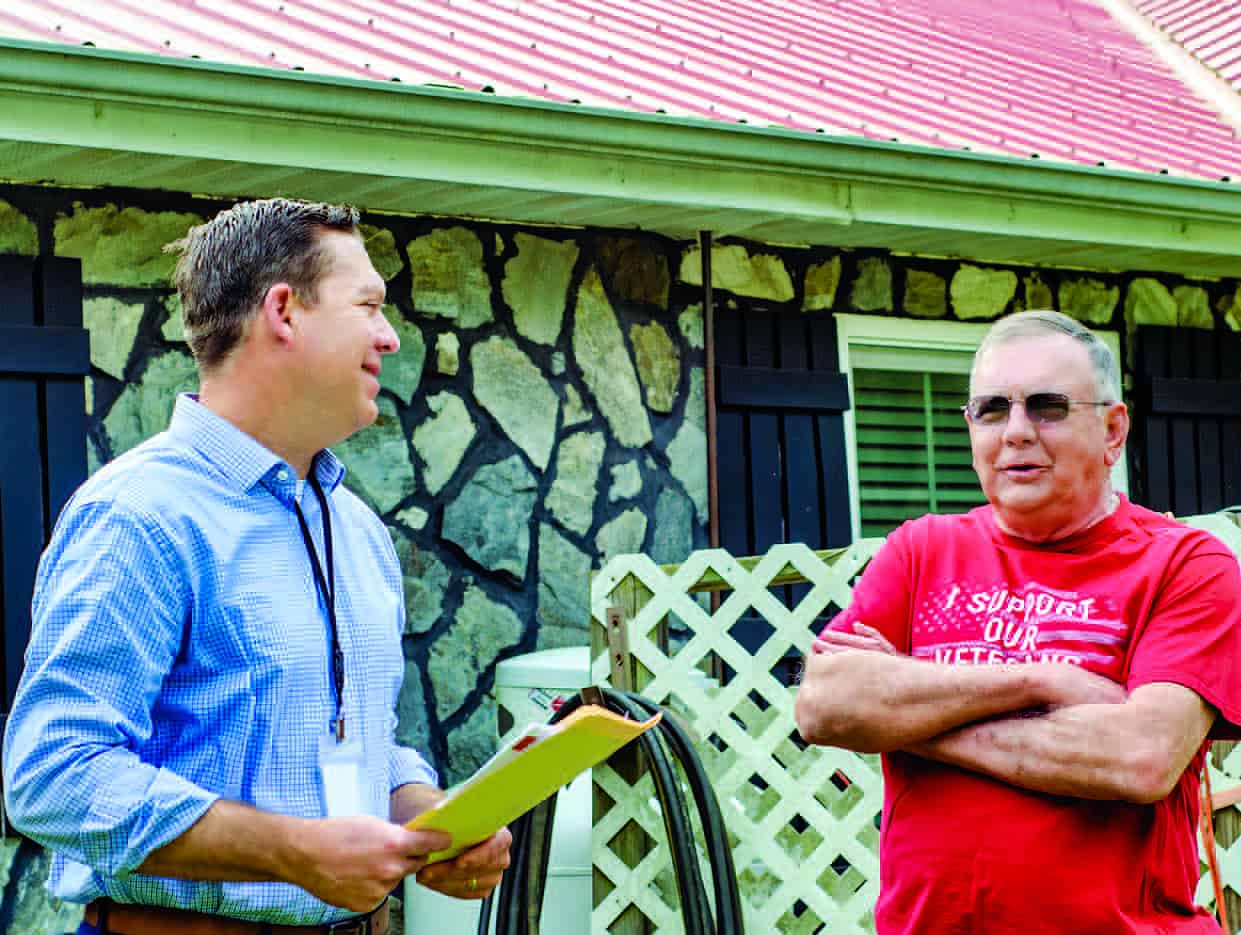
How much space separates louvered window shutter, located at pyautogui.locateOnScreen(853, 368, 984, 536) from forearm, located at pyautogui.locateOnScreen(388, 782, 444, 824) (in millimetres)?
3718

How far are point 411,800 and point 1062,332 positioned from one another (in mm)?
1272

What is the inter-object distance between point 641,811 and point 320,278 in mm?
2244

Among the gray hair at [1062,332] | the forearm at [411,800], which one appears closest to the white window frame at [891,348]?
the gray hair at [1062,332]

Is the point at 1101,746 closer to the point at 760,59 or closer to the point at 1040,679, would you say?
the point at 1040,679

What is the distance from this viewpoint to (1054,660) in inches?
94.6

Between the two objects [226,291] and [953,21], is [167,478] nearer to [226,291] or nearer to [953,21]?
[226,291]

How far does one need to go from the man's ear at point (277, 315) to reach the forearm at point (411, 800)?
2.12 ft

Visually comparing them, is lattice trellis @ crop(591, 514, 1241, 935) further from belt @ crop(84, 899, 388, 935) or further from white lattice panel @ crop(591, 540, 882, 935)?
belt @ crop(84, 899, 388, 935)

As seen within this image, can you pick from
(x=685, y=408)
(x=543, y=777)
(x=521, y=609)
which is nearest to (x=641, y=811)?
(x=521, y=609)

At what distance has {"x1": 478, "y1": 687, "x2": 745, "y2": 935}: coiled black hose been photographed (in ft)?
11.7

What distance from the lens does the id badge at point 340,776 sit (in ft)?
6.48

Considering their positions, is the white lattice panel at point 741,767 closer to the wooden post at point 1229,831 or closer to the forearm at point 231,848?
the wooden post at point 1229,831

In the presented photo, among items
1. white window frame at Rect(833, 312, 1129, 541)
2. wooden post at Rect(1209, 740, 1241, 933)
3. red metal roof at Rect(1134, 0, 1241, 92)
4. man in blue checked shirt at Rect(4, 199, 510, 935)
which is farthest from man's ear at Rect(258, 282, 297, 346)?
red metal roof at Rect(1134, 0, 1241, 92)

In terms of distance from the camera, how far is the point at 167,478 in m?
1.97
